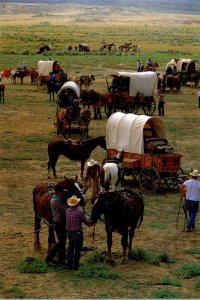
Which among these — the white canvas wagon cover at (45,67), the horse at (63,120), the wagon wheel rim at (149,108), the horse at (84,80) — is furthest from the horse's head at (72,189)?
the white canvas wagon cover at (45,67)

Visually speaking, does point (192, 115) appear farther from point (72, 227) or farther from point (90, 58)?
point (90, 58)

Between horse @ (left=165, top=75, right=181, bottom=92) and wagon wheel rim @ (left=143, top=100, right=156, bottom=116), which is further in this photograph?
horse @ (left=165, top=75, right=181, bottom=92)

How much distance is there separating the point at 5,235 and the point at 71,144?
5.44m

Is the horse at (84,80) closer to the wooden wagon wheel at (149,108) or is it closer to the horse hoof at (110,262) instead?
the wooden wagon wheel at (149,108)

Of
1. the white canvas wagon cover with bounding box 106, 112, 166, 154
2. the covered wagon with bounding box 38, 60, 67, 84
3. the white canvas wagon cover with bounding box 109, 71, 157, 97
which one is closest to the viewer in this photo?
the white canvas wagon cover with bounding box 106, 112, 166, 154

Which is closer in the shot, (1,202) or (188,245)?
(188,245)

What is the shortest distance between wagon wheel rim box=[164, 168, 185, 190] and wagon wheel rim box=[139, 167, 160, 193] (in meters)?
0.43

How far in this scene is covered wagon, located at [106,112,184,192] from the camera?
16844 mm

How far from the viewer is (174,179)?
17.1m

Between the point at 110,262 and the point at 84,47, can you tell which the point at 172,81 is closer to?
the point at 110,262

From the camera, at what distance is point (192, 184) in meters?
13.7

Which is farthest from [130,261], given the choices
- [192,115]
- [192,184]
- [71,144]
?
[192,115]

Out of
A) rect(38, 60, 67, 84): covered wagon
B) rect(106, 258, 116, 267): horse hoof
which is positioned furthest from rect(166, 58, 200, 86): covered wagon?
rect(106, 258, 116, 267): horse hoof

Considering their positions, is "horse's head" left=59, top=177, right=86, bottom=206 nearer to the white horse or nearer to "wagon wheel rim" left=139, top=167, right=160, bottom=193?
the white horse
